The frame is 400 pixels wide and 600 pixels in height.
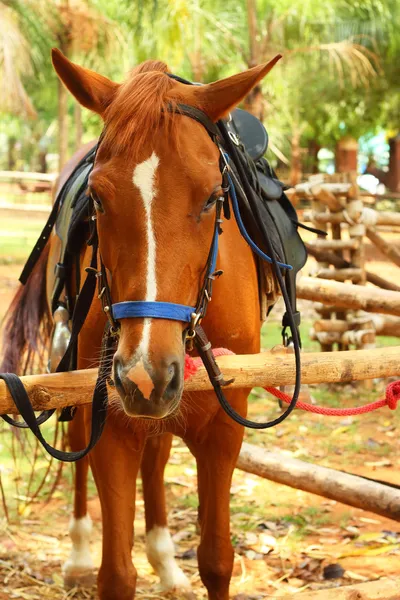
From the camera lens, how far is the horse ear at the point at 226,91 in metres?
2.25

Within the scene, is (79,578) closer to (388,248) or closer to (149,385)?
(149,385)

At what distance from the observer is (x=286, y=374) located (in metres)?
2.47

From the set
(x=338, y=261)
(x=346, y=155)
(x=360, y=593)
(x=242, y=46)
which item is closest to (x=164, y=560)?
(x=360, y=593)

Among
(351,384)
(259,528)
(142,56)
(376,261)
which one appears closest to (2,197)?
(142,56)

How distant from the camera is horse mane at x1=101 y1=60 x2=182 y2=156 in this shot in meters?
2.18

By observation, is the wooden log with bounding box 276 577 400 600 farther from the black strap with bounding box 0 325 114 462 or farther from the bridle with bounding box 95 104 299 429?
the black strap with bounding box 0 325 114 462

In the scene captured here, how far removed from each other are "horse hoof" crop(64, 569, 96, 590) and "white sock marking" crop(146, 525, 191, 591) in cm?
32

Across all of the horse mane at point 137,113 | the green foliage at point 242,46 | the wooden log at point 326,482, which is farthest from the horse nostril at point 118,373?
the green foliage at point 242,46

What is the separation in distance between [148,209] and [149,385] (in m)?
0.50

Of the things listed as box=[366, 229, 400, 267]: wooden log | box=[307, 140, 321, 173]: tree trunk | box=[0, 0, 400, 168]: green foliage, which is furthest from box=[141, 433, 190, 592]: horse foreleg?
box=[307, 140, 321, 173]: tree trunk

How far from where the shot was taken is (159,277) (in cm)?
209

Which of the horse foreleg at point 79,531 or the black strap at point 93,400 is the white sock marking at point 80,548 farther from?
the black strap at point 93,400

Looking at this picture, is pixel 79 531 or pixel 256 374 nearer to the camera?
pixel 256 374

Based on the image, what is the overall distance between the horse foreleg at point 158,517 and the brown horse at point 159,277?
74 cm
